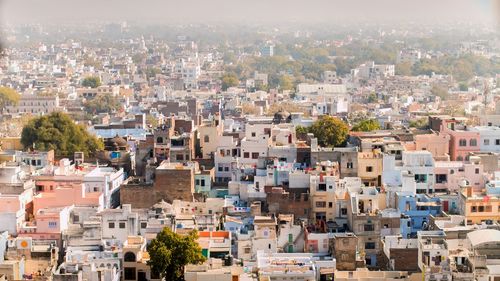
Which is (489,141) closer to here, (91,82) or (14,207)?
(14,207)

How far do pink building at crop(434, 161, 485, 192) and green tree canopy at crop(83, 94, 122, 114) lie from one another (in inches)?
451

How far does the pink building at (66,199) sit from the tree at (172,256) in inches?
67.6

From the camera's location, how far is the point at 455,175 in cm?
1020

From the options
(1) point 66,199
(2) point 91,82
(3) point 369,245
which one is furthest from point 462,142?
(2) point 91,82

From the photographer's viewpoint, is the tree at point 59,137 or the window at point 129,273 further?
the tree at point 59,137

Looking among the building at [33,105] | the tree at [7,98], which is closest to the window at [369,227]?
the building at [33,105]

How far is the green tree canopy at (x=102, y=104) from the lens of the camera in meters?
21.0

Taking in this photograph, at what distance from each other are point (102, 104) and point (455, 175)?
1221cm

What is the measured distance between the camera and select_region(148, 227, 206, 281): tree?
297 inches

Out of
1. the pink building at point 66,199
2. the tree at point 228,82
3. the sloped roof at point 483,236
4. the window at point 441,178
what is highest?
the sloped roof at point 483,236

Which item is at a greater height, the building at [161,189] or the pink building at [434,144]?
the pink building at [434,144]

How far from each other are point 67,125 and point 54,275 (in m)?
5.70

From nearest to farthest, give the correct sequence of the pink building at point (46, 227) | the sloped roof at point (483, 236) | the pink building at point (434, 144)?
the sloped roof at point (483, 236), the pink building at point (46, 227), the pink building at point (434, 144)

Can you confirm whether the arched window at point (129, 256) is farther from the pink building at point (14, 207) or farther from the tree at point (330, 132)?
the tree at point (330, 132)
